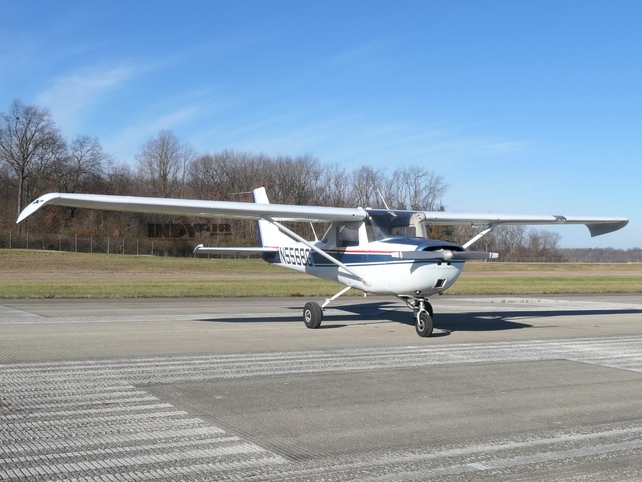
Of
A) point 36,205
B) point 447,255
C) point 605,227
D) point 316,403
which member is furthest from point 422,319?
point 605,227

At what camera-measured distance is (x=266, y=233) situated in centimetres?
1930

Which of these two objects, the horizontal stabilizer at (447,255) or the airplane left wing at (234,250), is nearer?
the horizontal stabilizer at (447,255)

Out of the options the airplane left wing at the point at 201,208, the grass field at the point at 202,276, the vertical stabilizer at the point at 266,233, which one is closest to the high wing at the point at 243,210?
the airplane left wing at the point at 201,208

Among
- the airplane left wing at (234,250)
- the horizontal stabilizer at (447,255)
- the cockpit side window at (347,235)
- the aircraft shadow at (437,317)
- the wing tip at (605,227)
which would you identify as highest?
the wing tip at (605,227)

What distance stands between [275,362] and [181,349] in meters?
2.02

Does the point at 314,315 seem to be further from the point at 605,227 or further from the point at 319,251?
the point at 605,227

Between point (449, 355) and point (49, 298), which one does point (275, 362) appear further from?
point (49, 298)

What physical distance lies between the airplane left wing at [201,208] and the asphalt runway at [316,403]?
94.9 inches

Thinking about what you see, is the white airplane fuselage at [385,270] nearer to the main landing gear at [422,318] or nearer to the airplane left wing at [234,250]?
the main landing gear at [422,318]

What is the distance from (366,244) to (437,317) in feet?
14.2

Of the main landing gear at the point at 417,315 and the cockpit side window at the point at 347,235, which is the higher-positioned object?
the cockpit side window at the point at 347,235

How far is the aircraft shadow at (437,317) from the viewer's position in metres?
15.9

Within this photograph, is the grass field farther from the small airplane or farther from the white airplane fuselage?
the small airplane

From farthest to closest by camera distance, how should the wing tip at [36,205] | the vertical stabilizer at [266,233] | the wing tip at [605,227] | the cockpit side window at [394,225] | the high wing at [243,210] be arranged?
the wing tip at [605,227] < the vertical stabilizer at [266,233] < the cockpit side window at [394,225] < the high wing at [243,210] < the wing tip at [36,205]
